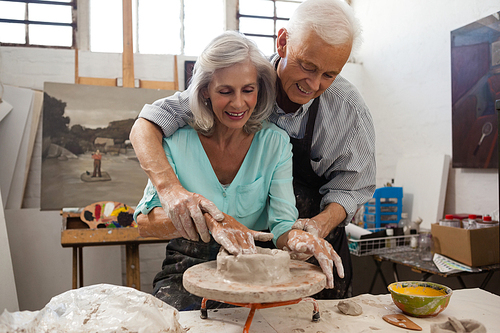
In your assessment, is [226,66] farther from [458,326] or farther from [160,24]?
[160,24]

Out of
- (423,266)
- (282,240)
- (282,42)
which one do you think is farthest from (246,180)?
(423,266)

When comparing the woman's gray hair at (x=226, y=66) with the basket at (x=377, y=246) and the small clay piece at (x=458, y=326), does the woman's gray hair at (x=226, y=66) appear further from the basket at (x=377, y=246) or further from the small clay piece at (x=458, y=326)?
the basket at (x=377, y=246)

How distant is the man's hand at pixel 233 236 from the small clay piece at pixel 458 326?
2.12 feet

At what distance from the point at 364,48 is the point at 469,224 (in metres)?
3.06

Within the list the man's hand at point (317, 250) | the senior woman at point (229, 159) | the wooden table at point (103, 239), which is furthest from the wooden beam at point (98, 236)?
the man's hand at point (317, 250)

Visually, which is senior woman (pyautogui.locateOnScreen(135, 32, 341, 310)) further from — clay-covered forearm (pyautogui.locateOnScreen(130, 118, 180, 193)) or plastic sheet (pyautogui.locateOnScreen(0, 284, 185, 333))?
plastic sheet (pyautogui.locateOnScreen(0, 284, 185, 333))

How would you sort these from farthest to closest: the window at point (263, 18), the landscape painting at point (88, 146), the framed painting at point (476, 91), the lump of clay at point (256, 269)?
the window at point (263, 18) → the landscape painting at point (88, 146) → the framed painting at point (476, 91) → the lump of clay at point (256, 269)

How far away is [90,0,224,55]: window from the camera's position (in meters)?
4.60

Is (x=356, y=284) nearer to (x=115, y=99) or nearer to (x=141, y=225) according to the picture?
(x=141, y=225)

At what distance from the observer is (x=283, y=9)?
211 inches

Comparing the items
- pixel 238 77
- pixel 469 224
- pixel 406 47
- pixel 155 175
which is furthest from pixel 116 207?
pixel 406 47

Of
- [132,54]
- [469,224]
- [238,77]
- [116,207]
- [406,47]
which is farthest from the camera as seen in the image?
[132,54]

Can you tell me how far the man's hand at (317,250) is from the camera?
1.37m

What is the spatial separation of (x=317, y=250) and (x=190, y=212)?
0.49 metres
